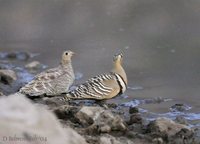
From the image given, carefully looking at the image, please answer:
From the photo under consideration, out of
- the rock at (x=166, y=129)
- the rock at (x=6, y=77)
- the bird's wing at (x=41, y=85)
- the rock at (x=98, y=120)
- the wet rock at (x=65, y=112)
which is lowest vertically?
the rock at (x=166, y=129)

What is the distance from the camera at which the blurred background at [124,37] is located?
1093cm

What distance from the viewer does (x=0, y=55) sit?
13922 mm

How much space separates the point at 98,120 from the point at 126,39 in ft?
23.0

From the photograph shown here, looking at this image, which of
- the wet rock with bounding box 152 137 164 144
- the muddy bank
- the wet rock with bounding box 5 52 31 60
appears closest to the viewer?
the muddy bank

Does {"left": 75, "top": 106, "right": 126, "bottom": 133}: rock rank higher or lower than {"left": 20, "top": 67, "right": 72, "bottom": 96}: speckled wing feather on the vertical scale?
lower

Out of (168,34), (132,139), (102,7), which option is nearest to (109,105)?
(132,139)

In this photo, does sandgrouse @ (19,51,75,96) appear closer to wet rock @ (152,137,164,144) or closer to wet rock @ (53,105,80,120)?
wet rock @ (53,105,80,120)

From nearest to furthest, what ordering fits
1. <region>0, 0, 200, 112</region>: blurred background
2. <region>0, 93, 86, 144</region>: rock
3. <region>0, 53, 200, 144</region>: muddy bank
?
<region>0, 93, 86, 144</region>: rock
<region>0, 53, 200, 144</region>: muddy bank
<region>0, 0, 200, 112</region>: blurred background

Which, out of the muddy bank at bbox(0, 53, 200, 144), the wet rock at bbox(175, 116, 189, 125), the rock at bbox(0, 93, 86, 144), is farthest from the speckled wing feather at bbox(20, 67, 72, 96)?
the rock at bbox(0, 93, 86, 144)

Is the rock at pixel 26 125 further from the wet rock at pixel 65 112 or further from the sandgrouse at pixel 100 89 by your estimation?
the sandgrouse at pixel 100 89

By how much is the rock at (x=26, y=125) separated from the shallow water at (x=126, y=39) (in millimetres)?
5189

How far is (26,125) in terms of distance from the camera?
12.1ft

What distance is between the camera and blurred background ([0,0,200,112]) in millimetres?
10930

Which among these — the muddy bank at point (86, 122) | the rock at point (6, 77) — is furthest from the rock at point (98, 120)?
the rock at point (6, 77)
